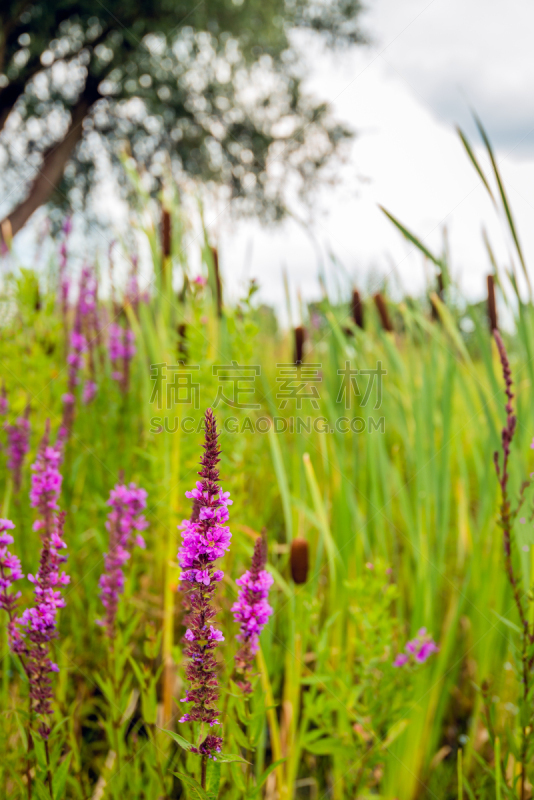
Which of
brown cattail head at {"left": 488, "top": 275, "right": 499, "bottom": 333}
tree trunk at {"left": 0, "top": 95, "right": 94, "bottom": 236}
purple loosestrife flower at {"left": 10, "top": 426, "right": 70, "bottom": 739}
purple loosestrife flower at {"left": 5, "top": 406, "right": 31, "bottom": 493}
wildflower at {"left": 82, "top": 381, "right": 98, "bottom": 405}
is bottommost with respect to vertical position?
purple loosestrife flower at {"left": 10, "top": 426, "right": 70, "bottom": 739}

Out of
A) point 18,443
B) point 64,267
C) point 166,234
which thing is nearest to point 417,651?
point 18,443

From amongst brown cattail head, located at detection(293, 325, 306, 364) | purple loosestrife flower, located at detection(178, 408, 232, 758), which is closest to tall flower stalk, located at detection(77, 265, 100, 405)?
brown cattail head, located at detection(293, 325, 306, 364)

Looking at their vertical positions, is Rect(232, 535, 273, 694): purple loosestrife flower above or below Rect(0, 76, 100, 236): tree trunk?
below

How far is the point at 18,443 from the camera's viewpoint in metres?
2.04

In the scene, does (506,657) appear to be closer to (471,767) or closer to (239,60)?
(471,767)

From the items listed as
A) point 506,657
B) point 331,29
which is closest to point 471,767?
point 506,657

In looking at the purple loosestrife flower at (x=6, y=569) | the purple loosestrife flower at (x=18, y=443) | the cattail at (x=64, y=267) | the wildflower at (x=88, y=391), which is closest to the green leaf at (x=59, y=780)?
the purple loosestrife flower at (x=6, y=569)

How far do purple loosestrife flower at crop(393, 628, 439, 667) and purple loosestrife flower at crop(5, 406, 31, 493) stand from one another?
1.49m

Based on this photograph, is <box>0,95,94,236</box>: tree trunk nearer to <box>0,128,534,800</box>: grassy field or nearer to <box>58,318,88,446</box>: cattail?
<box>58,318,88,446</box>: cattail

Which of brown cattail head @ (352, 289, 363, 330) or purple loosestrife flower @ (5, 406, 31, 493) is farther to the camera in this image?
brown cattail head @ (352, 289, 363, 330)

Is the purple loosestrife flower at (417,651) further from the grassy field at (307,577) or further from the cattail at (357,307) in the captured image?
the cattail at (357,307)

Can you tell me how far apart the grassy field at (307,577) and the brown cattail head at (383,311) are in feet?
0.35

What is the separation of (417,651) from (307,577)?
1.28 ft

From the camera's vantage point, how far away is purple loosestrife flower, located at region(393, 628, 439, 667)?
60.0 inches
